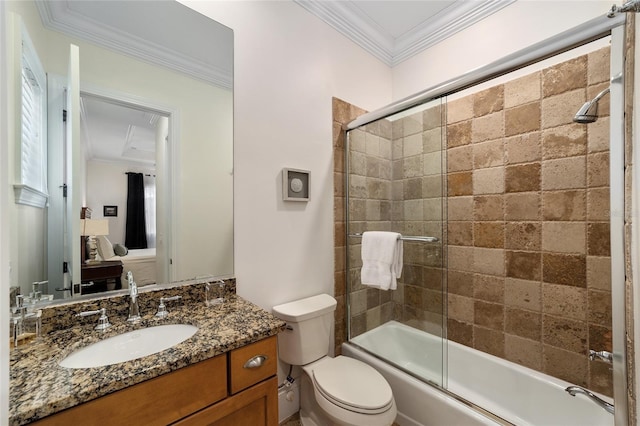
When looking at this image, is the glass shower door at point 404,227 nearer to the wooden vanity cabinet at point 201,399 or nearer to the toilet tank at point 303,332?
the toilet tank at point 303,332

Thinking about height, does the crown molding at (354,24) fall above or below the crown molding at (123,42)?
above

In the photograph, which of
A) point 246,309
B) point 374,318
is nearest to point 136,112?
point 246,309

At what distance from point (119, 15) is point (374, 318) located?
7.49 ft

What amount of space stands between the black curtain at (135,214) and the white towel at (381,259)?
51.1 inches

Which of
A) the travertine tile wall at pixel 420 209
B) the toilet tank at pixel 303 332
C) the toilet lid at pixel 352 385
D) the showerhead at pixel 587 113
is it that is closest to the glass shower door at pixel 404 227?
the travertine tile wall at pixel 420 209

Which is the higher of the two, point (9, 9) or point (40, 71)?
point (9, 9)

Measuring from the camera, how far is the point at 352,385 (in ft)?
4.51

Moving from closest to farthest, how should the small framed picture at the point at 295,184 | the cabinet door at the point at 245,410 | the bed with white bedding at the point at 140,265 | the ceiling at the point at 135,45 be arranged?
1. the cabinet door at the point at 245,410
2. the ceiling at the point at 135,45
3. the bed with white bedding at the point at 140,265
4. the small framed picture at the point at 295,184

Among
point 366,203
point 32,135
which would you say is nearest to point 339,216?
point 366,203

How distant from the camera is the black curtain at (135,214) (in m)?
1.21

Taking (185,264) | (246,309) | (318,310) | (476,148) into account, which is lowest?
(318,310)

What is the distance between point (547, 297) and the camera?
1.58 metres

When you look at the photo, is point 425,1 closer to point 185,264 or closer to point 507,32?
point 507,32

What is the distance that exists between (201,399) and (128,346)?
0.38 m
